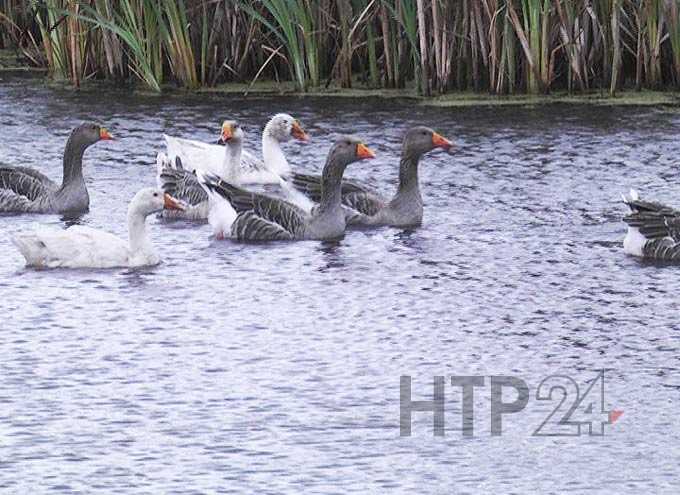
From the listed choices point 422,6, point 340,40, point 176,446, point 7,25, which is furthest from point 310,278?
point 7,25

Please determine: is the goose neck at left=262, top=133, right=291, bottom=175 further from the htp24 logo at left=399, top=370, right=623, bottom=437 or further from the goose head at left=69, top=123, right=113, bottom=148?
the htp24 logo at left=399, top=370, right=623, bottom=437

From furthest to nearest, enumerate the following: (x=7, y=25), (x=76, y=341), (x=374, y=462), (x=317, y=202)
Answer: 1. (x=7, y=25)
2. (x=317, y=202)
3. (x=76, y=341)
4. (x=374, y=462)

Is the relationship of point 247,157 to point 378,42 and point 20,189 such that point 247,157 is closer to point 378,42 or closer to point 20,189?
point 20,189

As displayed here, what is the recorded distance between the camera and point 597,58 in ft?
67.3

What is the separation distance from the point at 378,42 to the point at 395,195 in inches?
255

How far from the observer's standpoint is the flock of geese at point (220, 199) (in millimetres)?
13453

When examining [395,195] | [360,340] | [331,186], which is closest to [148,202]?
[331,186]

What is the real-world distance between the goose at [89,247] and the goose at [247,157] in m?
3.03

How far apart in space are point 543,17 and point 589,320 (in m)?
8.09

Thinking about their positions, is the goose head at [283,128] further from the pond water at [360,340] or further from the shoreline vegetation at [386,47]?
the shoreline vegetation at [386,47]

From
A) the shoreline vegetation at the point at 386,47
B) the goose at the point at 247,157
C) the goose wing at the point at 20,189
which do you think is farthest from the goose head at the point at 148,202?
the shoreline vegetation at the point at 386,47

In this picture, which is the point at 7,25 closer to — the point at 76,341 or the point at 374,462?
the point at 76,341

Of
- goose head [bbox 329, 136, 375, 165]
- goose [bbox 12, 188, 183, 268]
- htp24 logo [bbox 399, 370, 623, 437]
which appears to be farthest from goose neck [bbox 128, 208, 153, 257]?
htp24 logo [bbox 399, 370, 623, 437]

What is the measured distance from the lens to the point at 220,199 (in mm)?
14789
